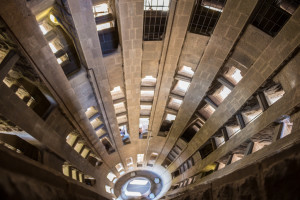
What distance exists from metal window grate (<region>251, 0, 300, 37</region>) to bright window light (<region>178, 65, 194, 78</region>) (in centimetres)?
591

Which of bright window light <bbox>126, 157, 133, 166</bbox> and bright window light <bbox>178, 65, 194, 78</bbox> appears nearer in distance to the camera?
bright window light <bbox>178, 65, 194, 78</bbox>

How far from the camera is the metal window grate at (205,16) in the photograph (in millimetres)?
10023

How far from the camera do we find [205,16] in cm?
1056

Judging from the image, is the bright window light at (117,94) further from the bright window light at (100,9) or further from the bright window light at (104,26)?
the bright window light at (100,9)

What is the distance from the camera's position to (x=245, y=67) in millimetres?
10289

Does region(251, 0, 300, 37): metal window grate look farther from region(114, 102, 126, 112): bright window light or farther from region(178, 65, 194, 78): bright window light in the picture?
region(114, 102, 126, 112): bright window light

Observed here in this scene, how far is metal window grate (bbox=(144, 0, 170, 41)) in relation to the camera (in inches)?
428

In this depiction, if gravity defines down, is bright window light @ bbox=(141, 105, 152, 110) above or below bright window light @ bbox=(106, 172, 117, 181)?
above

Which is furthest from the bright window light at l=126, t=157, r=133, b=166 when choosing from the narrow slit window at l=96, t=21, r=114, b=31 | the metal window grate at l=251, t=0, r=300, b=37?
the metal window grate at l=251, t=0, r=300, b=37

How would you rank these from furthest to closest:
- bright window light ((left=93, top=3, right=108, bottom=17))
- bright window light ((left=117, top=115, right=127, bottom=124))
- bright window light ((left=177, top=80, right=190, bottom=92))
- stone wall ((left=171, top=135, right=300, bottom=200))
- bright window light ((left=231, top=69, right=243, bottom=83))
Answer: bright window light ((left=117, top=115, right=127, bottom=124)) → bright window light ((left=177, top=80, right=190, bottom=92)) → bright window light ((left=231, top=69, right=243, bottom=83)) → bright window light ((left=93, top=3, right=108, bottom=17)) → stone wall ((left=171, top=135, right=300, bottom=200))

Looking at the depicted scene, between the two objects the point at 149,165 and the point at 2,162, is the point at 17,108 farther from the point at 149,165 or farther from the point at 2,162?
the point at 149,165

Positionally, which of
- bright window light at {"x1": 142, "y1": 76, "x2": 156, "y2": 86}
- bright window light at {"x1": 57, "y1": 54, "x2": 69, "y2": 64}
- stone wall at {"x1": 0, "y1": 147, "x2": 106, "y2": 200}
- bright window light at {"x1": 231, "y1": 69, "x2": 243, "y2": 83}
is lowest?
stone wall at {"x1": 0, "y1": 147, "x2": 106, "y2": 200}

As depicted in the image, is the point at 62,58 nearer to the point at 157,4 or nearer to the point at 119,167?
the point at 157,4

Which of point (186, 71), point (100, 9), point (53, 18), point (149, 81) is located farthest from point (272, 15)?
point (149, 81)
